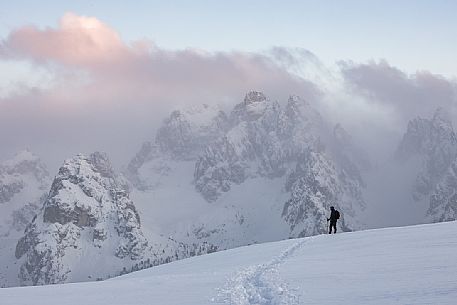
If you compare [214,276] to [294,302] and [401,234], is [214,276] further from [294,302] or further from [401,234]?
[401,234]

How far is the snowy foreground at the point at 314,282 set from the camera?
1909 centimetres

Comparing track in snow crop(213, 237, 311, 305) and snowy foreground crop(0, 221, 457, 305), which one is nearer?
snowy foreground crop(0, 221, 457, 305)

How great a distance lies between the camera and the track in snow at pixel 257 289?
19.6 m

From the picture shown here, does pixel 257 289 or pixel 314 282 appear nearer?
pixel 257 289

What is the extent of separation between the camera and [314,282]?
21.9m

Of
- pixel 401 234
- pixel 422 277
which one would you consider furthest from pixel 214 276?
pixel 401 234

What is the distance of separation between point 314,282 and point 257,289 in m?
2.23

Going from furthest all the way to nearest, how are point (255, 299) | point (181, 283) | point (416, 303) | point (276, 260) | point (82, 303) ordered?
point (276, 260) < point (181, 283) < point (82, 303) < point (255, 299) < point (416, 303)

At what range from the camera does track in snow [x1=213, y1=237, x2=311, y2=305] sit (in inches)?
770

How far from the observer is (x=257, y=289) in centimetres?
2166

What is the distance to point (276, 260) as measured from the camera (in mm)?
29797

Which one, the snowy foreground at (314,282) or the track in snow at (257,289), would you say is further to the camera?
the track in snow at (257,289)

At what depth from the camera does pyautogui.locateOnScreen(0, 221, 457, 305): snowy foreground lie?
19094 mm

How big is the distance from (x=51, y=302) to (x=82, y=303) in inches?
56.3
